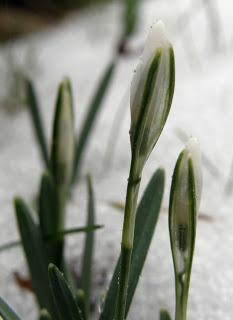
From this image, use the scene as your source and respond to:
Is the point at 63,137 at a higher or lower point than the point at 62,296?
higher

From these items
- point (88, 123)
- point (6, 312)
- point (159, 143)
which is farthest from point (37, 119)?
point (6, 312)

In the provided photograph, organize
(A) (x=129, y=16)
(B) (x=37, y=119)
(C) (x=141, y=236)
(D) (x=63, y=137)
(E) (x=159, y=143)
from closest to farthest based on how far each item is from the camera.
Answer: (C) (x=141, y=236) → (D) (x=63, y=137) → (B) (x=37, y=119) → (E) (x=159, y=143) → (A) (x=129, y=16)

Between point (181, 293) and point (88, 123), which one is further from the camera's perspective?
point (88, 123)

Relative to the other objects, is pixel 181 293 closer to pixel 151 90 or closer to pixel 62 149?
pixel 151 90

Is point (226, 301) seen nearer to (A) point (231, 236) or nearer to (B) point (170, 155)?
(A) point (231, 236)

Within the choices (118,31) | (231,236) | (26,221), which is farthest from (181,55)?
(26,221)

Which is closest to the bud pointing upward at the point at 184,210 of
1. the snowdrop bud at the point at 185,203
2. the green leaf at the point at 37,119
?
the snowdrop bud at the point at 185,203

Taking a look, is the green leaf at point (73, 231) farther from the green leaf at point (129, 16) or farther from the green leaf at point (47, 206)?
the green leaf at point (129, 16)

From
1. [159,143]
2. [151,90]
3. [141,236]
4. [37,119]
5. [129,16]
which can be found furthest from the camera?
[129,16]
